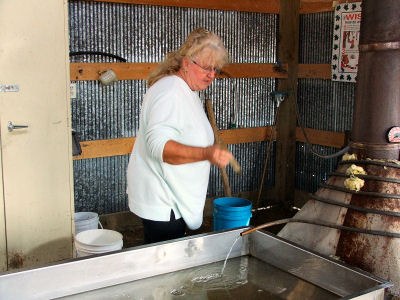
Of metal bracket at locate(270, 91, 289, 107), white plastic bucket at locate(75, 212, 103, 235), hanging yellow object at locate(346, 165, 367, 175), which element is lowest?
white plastic bucket at locate(75, 212, 103, 235)

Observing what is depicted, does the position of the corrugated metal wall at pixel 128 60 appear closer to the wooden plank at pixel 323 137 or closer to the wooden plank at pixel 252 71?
the wooden plank at pixel 252 71

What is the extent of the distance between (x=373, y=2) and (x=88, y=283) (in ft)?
6.45

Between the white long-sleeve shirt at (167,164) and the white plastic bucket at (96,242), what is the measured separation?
2.81 feet

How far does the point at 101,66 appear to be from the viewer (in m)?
4.77

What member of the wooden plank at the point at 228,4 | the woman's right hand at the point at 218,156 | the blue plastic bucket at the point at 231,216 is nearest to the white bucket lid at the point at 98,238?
the blue plastic bucket at the point at 231,216

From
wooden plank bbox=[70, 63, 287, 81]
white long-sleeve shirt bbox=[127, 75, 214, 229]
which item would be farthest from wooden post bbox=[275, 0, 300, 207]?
white long-sleeve shirt bbox=[127, 75, 214, 229]

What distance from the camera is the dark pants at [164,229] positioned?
263 cm

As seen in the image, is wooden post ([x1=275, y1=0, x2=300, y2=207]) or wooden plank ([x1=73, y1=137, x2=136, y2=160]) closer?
wooden plank ([x1=73, y1=137, x2=136, y2=160])

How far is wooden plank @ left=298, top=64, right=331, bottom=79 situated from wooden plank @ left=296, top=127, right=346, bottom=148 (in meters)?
0.60

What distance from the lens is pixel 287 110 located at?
6.17m

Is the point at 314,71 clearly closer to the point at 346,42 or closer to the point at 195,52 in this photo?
the point at 346,42

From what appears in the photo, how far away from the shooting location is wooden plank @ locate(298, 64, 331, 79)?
563 centimetres

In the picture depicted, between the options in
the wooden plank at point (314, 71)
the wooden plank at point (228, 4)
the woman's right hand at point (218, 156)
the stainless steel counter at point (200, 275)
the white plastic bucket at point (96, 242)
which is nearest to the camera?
the stainless steel counter at point (200, 275)

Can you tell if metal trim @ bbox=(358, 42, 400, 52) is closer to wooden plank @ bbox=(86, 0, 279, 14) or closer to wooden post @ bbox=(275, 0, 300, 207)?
wooden plank @ bbox=(86, 0, 279, 14)
